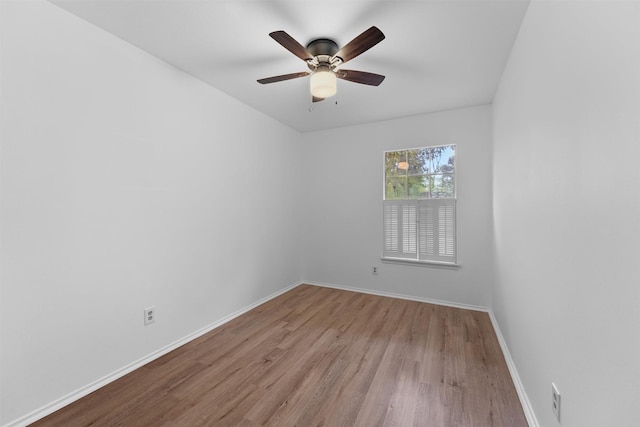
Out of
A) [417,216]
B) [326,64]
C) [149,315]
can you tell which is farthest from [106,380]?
[417,216]

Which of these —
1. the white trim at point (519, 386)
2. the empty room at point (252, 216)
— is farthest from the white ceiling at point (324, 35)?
the white trim at point (519, 386)

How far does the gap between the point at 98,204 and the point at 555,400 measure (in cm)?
296

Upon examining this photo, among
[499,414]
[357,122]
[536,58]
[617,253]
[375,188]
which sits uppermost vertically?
[357,122]

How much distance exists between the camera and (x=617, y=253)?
0.81 metres

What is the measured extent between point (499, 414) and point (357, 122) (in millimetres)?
3537

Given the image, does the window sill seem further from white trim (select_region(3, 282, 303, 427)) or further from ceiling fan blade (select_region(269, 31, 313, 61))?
ceiling fan blade (select_region(269, 31, 313, 61))

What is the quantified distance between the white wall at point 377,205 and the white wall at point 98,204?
5.34ft

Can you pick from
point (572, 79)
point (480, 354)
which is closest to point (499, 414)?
point (480, 354)

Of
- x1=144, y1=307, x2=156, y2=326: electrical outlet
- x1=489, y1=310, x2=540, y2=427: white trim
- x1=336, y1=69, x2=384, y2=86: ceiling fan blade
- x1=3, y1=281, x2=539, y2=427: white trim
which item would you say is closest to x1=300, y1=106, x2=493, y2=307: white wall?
x1=3, y1=281, x2=539, y2=427: white trim

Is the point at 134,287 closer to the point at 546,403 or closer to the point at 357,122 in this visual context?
the point at 546,403

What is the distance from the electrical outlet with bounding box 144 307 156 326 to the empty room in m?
0.02

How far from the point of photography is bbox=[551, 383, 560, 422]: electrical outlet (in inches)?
48.0

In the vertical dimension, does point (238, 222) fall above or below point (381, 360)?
above

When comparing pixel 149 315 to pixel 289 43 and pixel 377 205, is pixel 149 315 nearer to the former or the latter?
pixel 289 43
